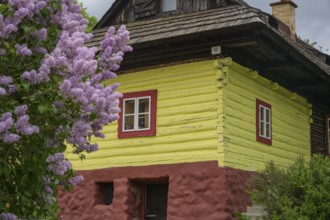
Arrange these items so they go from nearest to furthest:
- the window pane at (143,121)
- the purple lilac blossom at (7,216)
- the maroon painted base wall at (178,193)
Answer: the purple lilac blossom at (7,216), the maroon painted base wall at (178,193), the window pane at (143,121)

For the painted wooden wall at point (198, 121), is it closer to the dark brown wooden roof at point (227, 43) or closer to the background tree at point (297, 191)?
the dark brown wooden roof at point (227, 43)

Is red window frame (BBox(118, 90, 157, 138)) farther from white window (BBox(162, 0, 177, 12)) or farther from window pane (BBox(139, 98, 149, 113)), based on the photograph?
white window (BBox(162, 0, 177, 12))

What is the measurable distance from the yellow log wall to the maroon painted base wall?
0.23m

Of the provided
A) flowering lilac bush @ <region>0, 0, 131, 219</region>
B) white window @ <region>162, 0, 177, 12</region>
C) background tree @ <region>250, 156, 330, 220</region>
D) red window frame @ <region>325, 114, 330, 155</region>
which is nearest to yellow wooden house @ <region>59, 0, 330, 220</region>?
white window @ <region>162, 0, 177, 12</region>

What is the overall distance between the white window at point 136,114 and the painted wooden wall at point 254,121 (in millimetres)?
2083

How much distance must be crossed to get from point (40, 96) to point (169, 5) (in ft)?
35.4

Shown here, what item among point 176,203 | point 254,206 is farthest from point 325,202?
point 176,203

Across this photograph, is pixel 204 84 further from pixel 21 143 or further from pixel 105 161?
pixel 21 143

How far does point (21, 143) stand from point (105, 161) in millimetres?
8215

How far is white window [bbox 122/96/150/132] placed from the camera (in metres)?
13.9

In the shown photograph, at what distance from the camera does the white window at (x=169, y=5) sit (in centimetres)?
1609

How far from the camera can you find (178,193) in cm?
1263

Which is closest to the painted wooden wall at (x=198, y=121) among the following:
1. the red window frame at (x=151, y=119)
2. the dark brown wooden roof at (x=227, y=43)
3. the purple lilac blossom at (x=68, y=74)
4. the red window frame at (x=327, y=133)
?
the red window frame at (x=151, y=119)

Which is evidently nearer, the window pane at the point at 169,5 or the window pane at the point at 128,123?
the window pane at the point at 128,123
